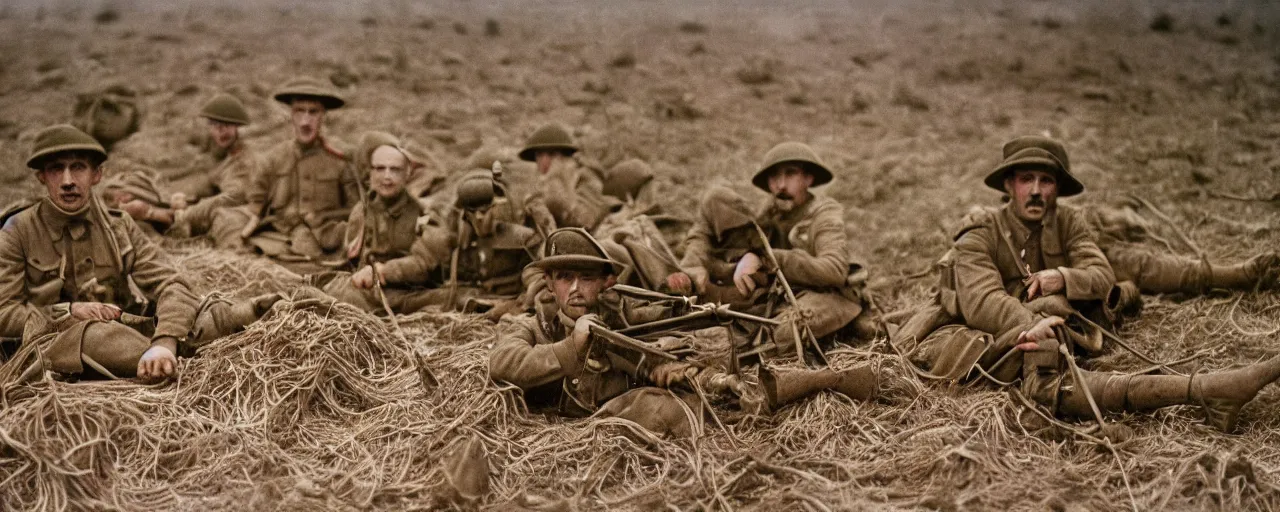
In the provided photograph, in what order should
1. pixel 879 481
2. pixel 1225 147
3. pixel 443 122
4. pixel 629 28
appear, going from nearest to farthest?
pixel 879 481 < pixel 1225 147 < pixel 443 122 < pixel 629 28

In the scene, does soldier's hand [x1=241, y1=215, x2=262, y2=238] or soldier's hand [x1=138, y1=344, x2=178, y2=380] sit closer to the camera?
soldier's hand [x1=138, y1=344, x2=178, y2=380]

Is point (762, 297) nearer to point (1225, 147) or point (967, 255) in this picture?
point (967, 255)

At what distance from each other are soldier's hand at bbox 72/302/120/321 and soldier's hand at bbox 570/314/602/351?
102 inches

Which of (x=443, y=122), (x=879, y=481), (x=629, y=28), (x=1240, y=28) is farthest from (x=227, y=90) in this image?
(x=1240, y=28)

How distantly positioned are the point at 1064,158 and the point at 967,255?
4.23 ft

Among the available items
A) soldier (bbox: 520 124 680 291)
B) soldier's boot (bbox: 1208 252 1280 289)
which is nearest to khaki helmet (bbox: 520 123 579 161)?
soldier (bbox: 520 124 680 291)

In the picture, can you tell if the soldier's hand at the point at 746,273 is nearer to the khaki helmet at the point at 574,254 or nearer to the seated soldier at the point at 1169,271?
the khaki helmet at the point at 574,254

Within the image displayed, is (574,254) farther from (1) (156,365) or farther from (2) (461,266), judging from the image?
(2) (461,266)

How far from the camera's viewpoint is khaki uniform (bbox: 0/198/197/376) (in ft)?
21.6

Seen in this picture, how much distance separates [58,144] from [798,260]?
13.7 feet

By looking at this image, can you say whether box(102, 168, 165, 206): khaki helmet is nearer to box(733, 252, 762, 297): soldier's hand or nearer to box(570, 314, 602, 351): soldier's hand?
box(733, 252, 762, 297): soldier's hand

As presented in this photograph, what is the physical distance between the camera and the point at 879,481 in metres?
5.84

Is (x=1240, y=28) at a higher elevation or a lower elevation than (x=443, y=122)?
higher

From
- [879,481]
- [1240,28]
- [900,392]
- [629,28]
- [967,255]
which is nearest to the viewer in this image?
[879,481]
